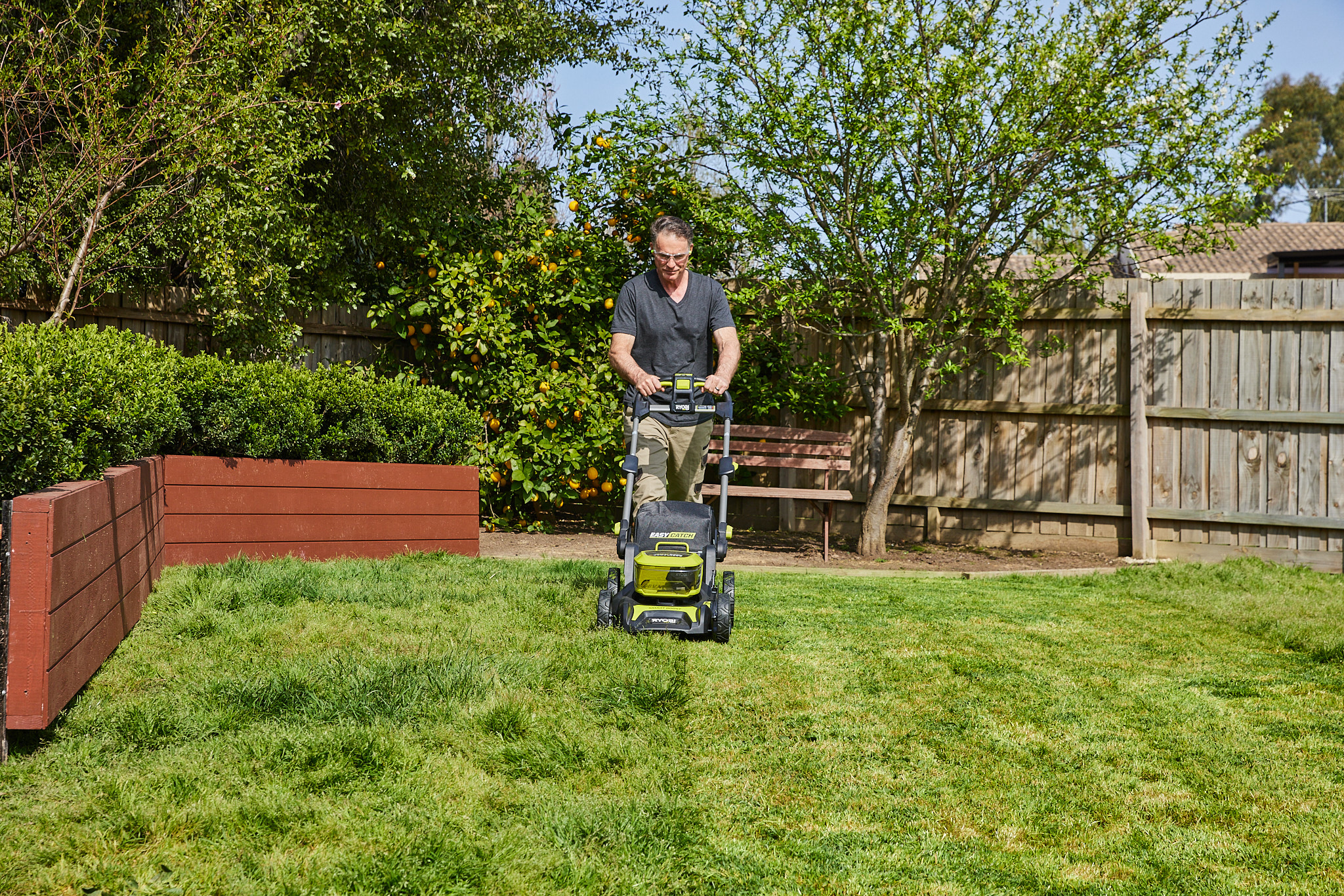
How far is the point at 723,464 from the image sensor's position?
4730 mm

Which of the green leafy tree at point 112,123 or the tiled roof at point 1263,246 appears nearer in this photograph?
the green leafy tree at point 112,123

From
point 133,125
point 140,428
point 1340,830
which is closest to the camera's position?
point 1340,830

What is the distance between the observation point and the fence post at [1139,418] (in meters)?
8.23

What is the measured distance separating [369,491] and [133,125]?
2346 millimetres

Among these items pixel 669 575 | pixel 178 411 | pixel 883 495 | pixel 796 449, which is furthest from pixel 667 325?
pixel 883 495

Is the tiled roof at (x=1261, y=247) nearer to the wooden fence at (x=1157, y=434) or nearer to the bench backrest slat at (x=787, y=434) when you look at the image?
the wooden fence at (x=1157, y=434)

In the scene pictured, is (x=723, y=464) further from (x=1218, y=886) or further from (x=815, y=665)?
(x=1218, y=886)

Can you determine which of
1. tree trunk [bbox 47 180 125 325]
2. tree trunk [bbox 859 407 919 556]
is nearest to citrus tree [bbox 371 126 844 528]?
tree trunk [bbox 859 407 919 556]

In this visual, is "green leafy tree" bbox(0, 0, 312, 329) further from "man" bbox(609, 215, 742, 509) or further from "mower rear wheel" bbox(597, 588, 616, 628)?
"mower rear wheel" bbox(597, 588, 616, 628)

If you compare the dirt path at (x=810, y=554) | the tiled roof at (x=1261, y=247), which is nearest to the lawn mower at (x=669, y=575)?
the dirt path at (x=810, y=554)

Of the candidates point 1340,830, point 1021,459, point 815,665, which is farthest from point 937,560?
point 1340,830

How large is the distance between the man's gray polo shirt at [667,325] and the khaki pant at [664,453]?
0.06 meters

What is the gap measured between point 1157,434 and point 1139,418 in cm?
21

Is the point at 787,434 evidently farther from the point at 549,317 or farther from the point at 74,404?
the point at 74,404
